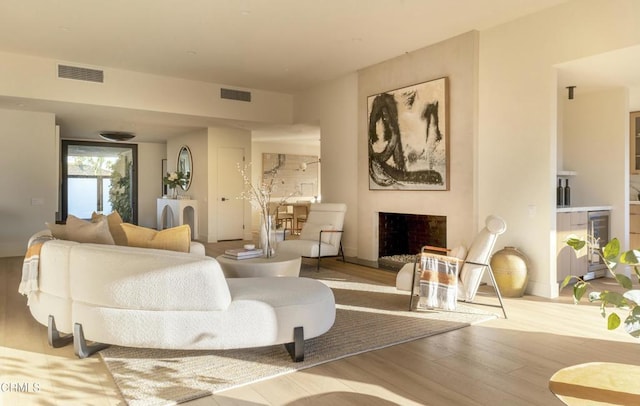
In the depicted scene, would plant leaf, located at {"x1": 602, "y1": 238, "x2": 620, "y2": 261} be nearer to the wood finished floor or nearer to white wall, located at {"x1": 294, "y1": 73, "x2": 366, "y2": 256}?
the wood finished floor

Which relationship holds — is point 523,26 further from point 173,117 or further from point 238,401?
point 173,117

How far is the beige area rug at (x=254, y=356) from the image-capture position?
2562 millimetres

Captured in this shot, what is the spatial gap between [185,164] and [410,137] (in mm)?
6448

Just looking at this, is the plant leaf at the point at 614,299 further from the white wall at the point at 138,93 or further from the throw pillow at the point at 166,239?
the white wall at the point at 138,93

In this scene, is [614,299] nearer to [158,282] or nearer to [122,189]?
[158,282]

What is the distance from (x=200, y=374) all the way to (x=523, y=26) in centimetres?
484

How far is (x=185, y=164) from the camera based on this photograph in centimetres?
1078

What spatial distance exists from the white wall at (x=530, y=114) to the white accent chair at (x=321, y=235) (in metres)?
2.10

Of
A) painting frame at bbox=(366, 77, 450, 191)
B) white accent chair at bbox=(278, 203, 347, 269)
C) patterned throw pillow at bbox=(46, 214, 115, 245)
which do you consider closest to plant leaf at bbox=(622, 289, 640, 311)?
patterned throw pillow at bbox=(46, 214, 115, 245)

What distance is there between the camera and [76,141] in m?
11.9

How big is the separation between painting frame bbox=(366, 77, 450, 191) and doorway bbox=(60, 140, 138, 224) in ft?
27.4

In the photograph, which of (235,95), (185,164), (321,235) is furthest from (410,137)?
(185,164)

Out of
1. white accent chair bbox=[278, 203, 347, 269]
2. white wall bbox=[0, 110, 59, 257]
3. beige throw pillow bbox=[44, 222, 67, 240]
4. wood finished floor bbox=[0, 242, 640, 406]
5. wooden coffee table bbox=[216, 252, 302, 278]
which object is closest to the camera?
wood finished floor bbox=[0, 242, 640, 406]

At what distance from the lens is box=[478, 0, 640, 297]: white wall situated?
176 inches
